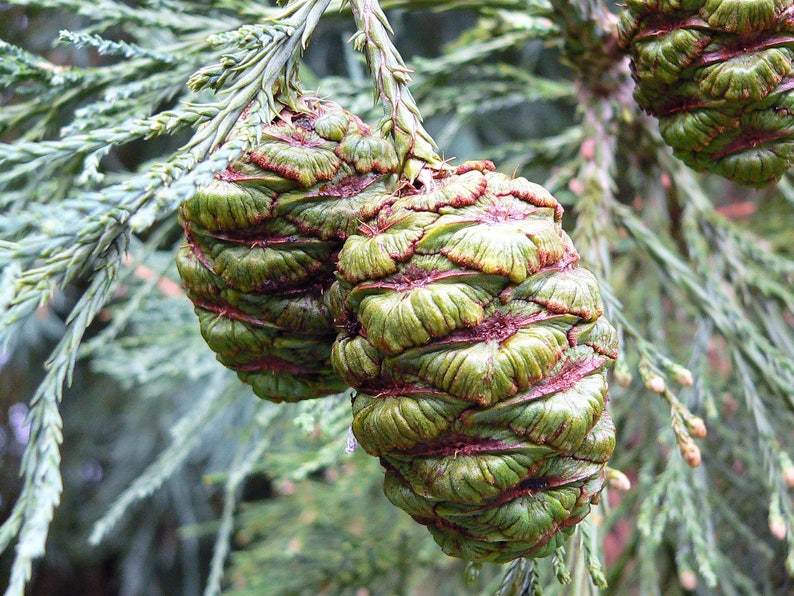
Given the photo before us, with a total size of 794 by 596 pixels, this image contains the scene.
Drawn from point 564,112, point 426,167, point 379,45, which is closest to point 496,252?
point 426,167

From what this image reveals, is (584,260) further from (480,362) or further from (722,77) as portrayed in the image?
(480,362)

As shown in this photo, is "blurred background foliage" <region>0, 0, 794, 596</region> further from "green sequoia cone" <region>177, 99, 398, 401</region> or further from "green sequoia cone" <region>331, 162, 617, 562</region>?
"green sequoia cone" <region>331, 162, 617, 562</region>

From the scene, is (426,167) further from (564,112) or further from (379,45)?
(564,112)

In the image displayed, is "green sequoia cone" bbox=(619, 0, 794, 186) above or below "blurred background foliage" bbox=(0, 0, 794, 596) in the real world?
above

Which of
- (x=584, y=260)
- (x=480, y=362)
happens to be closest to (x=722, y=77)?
(x=584, y=260)

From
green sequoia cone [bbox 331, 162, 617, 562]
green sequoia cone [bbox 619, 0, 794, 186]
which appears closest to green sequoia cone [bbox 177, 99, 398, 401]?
green sequoia cone [bbox 331, 162, 617, 562]

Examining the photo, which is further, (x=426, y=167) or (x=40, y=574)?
(x=40, y=574)
